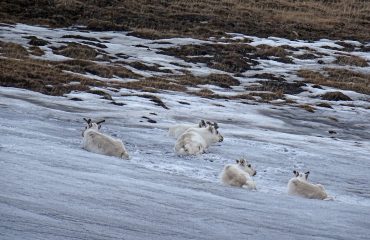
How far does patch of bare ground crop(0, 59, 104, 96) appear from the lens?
23500 mm

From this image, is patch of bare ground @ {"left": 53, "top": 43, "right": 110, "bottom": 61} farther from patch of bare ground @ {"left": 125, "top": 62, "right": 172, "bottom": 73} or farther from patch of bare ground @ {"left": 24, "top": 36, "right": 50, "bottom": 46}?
patch of bare ground @ {"left": 125, "top": 62, "right": 172, "bottom": 73}

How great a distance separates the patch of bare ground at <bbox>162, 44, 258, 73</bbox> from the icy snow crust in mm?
16839

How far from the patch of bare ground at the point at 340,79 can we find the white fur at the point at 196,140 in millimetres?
22225

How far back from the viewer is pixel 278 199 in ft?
34.0

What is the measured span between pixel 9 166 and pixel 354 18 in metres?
61.3

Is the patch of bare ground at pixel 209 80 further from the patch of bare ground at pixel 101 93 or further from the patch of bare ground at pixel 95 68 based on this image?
the patch of bare ground at pixel 101 93

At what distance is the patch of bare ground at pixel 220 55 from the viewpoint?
4041 cm

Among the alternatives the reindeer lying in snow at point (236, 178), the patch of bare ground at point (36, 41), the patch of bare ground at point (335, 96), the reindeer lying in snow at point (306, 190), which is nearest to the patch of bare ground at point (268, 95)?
the patch of bare ground at point (335, 96)

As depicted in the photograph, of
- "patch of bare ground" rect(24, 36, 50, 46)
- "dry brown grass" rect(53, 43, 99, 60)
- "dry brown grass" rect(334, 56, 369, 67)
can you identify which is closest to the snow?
"dry brown grass" rect(53, 43, 99, 60)

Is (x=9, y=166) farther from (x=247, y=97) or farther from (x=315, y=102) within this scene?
(x=315, y=102)

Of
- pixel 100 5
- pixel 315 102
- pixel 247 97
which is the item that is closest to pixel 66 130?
pixel 247 97

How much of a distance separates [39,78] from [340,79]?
20.8 meters

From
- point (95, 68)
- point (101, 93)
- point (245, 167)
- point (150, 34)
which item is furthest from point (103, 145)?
point (150, 34)

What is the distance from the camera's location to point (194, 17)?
56188 millimetres
